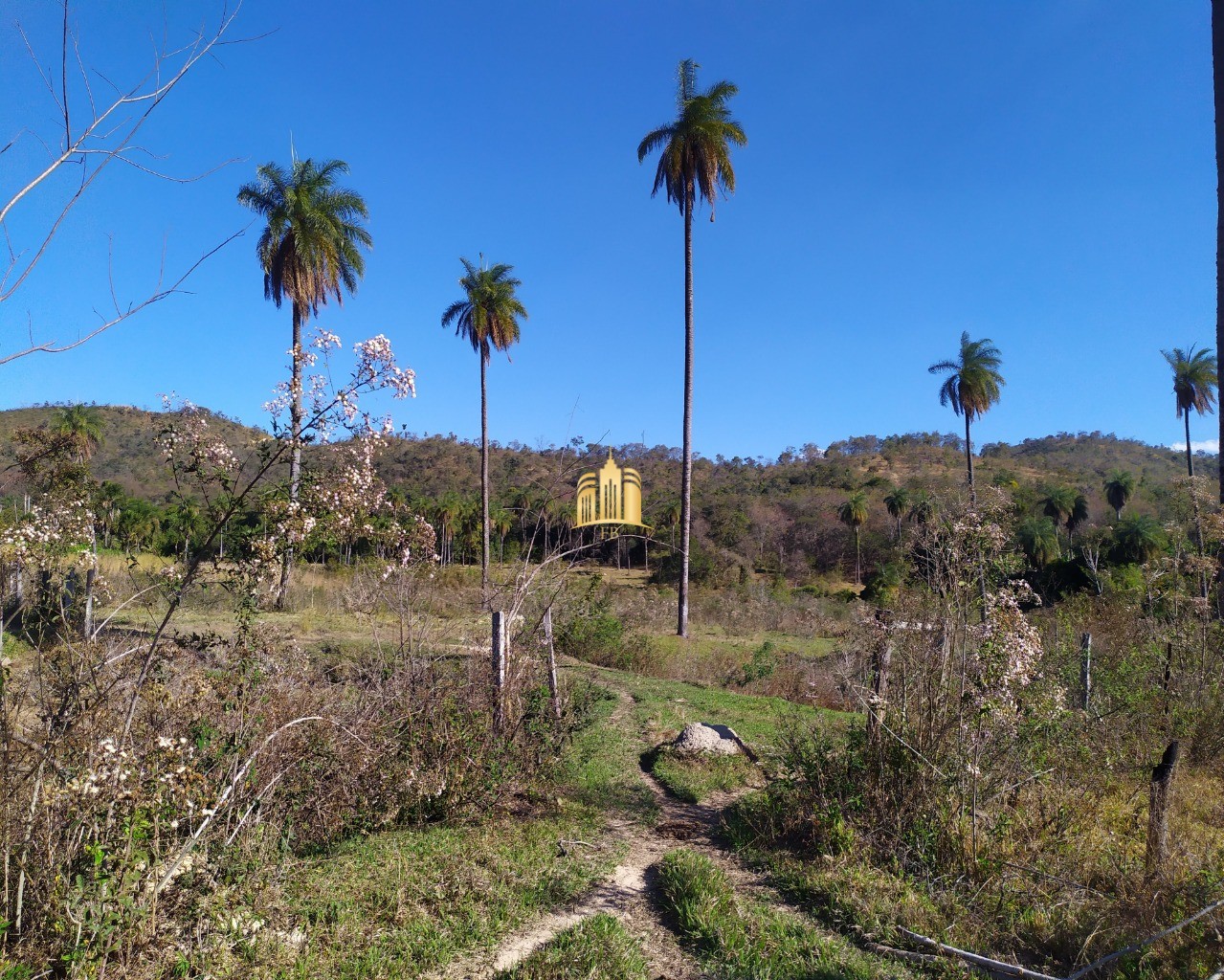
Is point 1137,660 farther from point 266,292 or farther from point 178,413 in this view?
point 266,292

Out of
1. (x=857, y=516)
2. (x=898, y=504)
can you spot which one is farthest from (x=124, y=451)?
(x=898, y=504)

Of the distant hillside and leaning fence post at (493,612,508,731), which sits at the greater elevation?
the distant hillside

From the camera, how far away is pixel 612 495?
64.1 feet

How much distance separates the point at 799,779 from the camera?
598 cm

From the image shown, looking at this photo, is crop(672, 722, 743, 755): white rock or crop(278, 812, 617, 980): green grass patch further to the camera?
crop(672, 722, 743, 755): white rock

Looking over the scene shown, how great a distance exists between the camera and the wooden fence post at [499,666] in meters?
6.52

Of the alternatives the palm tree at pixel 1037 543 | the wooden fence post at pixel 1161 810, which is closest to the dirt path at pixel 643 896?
the wooden fence post at pixel 1161 810

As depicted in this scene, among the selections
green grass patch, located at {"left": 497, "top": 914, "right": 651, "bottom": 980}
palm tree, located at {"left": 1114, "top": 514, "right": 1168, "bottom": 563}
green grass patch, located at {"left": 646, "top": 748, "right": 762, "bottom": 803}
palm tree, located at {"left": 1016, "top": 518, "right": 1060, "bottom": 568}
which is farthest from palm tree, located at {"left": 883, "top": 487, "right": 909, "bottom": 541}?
green grass patch, located at {"left": 497, "top": 914, "right": 651, "bottom": 980}

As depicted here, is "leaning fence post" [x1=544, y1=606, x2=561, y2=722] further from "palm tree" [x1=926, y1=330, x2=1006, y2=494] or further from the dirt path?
"palm tree" [x1=926, y1=330, x2=1006, y2=494]

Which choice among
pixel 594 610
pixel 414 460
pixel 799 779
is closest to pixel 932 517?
pixel 799 779

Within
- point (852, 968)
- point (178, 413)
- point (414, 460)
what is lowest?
point (852, 968)

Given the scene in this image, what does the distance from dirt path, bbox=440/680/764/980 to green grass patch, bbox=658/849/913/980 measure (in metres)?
0.14

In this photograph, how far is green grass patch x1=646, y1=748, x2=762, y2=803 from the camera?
705cm

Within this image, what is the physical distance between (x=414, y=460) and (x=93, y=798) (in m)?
53.7
